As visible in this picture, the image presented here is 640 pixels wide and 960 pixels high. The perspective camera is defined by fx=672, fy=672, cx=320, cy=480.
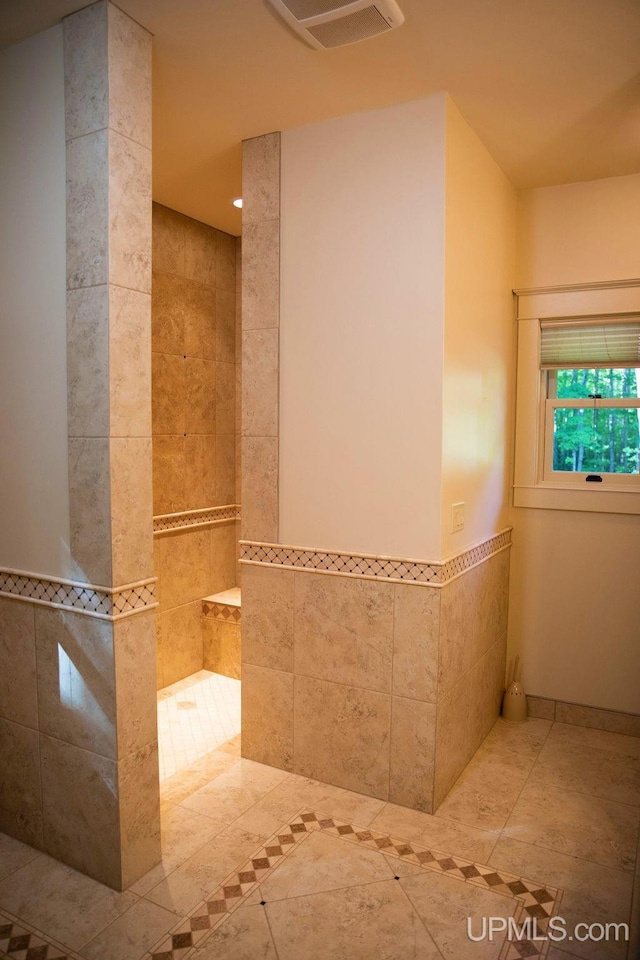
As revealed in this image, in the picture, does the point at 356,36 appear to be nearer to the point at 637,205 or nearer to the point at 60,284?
the point at 60,284

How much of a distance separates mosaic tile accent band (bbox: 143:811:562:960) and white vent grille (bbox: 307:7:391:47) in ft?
8.60

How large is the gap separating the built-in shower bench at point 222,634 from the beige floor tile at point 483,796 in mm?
1546

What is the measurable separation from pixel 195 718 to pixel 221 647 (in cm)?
63

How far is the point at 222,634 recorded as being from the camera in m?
3.98

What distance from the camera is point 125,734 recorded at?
209 cm

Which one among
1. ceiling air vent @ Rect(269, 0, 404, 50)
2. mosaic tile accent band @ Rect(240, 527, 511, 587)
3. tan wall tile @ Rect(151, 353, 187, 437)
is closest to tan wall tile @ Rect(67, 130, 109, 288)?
ceiling air vent @ Rect(269, 0, 404, 50)

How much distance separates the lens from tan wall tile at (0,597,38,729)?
7.48 ft

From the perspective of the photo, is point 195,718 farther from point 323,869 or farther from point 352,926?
point 352,926

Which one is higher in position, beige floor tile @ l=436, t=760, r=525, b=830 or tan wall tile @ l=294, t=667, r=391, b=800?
tan wall tile @ l=294, t=667, r=391, b=800

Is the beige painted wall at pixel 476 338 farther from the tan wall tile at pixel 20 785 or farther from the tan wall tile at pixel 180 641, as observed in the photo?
the tan wall tile at pixel 180 641

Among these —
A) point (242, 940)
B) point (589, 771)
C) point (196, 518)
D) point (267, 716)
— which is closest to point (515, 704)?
point (589, 771)

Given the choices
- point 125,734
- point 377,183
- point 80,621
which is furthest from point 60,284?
point 125,734

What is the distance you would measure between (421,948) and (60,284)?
2229 millimetres

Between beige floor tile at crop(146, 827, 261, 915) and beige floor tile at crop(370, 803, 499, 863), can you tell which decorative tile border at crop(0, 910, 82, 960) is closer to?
beige floor tile at crop(146, 827, 261, 915)
